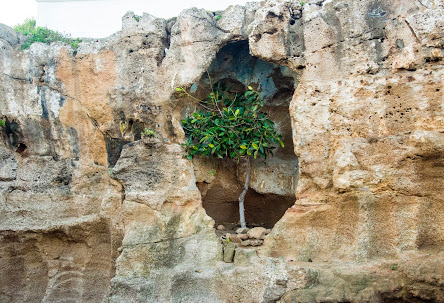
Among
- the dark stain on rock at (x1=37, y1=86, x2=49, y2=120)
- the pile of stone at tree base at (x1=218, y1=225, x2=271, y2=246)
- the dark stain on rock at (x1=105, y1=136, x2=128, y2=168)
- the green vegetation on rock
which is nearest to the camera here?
the pile of stone at tree base at (x1=218, y1=225, x2=271, y2=246)

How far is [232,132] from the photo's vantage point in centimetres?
586

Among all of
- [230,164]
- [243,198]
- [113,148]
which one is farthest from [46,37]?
[243,198]

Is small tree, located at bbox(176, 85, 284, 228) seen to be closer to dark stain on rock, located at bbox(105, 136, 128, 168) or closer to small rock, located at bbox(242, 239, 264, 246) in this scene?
small rock, located at bbox(242, 239, 264, 246)

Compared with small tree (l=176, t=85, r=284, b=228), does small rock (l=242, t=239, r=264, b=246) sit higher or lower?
lower

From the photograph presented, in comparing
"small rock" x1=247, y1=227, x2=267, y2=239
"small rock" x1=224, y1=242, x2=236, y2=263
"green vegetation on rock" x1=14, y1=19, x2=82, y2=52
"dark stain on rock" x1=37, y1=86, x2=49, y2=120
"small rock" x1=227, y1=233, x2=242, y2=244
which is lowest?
"small rock" x1=224, y1=242, x2=236, y2=263

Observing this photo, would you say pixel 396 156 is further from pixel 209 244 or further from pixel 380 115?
pixel 209 244

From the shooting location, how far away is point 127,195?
5.63 metres

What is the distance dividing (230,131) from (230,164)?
2.60 ft

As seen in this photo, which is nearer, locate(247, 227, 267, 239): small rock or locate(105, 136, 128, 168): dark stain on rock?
locate(247, 227, 267, 239): small rock

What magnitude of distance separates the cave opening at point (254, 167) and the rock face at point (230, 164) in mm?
26

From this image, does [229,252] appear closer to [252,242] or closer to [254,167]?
[252,242]

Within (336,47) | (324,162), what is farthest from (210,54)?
(324,162)

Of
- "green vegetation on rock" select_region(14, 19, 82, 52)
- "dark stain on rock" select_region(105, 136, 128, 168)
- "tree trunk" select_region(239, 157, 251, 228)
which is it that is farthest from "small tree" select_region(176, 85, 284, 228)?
"green vegetation on rock" select_region(14, 19, 82, 52)

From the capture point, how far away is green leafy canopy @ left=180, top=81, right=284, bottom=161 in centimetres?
585
